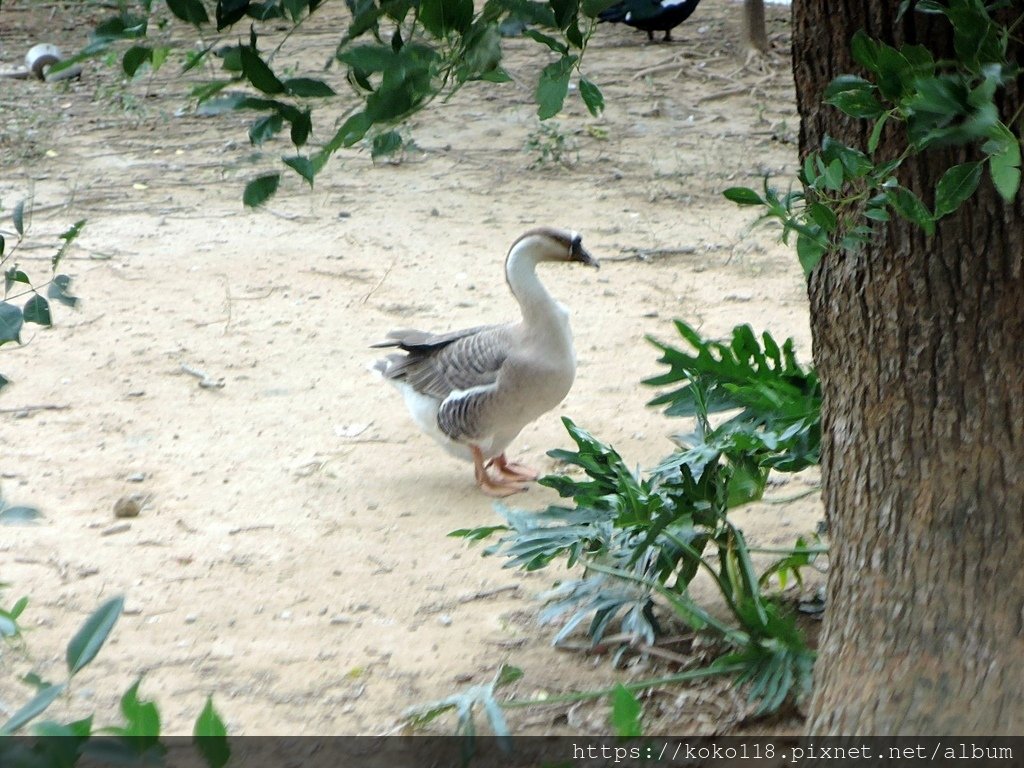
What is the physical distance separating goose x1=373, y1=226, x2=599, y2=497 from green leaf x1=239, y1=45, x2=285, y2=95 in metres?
2.69

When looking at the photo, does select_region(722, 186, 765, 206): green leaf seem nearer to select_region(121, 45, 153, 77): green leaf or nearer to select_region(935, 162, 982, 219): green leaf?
select_region(935, 162, 982, 219): green leaf

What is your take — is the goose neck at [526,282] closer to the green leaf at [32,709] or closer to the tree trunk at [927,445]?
the tree trunk at [927,445]

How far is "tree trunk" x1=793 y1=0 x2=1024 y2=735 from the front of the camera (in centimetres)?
225

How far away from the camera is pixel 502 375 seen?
4.43 m

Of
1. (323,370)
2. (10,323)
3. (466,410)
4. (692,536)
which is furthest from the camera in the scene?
(323,370)

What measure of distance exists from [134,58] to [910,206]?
45.2 inches

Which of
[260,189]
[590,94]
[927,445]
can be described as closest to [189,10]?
[260,189]

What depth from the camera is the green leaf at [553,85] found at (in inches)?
74.0

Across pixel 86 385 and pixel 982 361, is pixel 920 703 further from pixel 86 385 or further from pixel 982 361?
pixel 86 385

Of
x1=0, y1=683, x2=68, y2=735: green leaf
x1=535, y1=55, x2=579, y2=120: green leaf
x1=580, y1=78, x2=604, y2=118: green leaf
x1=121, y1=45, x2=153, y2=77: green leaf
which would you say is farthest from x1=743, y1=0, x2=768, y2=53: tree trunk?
x1=0, y1=683, x2=68, y2=735: green leaf

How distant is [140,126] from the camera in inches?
373

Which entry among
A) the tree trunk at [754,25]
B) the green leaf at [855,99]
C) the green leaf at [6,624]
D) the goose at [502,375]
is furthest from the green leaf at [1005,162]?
the tree trunk at [754,25]

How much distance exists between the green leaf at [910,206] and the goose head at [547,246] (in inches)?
108

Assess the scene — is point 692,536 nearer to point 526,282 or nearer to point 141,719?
point 526,282
